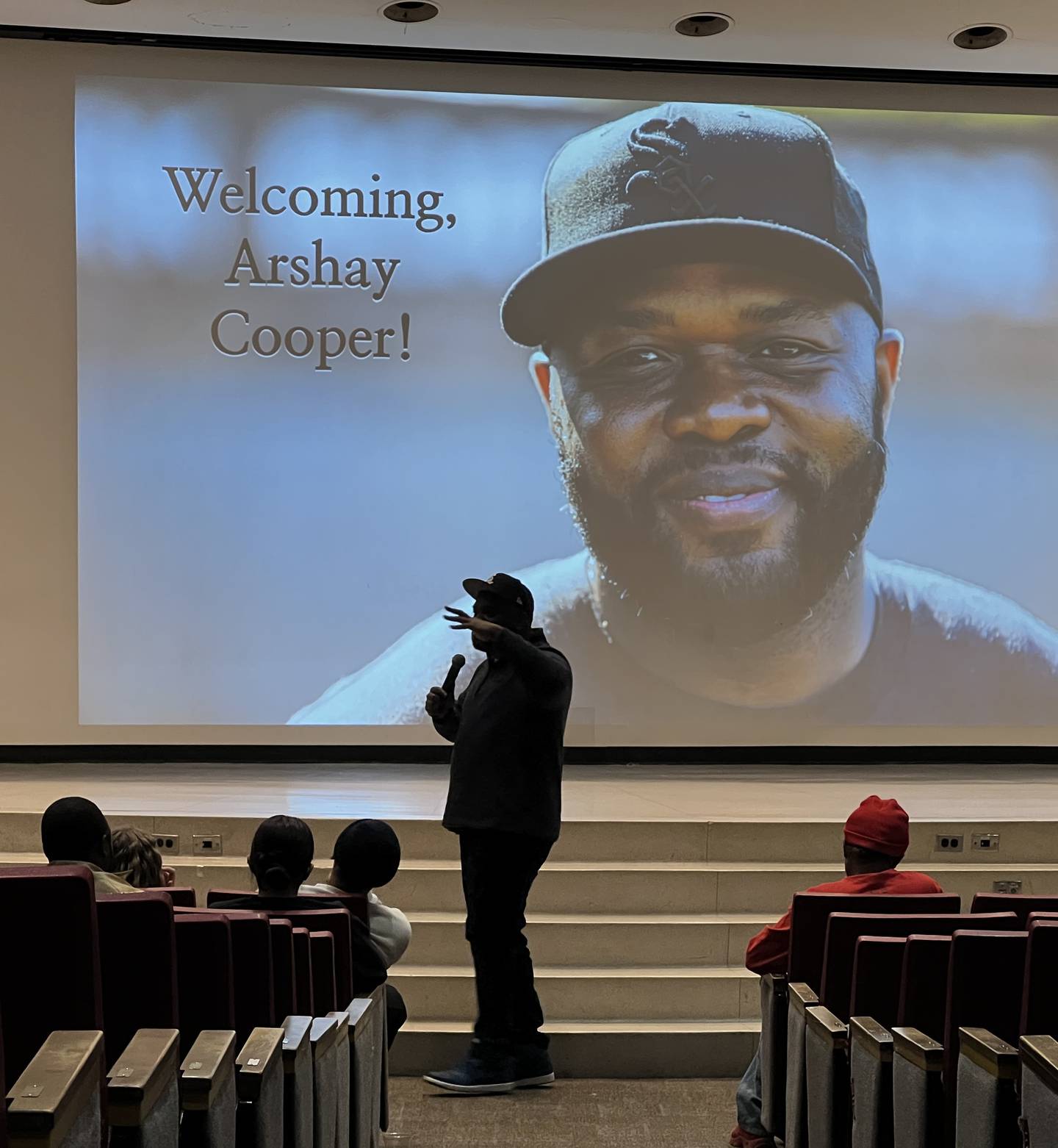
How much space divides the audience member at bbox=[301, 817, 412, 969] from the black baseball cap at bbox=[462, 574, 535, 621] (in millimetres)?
837

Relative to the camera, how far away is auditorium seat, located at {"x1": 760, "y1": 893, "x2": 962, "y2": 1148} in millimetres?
2863

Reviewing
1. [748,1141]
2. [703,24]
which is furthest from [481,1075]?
[703,24]

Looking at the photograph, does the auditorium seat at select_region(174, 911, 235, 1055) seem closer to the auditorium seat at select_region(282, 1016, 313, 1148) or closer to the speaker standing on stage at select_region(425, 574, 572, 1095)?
the auditorium seat at select_region(282, 1016, 313, 1148)

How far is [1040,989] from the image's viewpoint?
1.86 m

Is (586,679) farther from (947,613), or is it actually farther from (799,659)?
(947,613)

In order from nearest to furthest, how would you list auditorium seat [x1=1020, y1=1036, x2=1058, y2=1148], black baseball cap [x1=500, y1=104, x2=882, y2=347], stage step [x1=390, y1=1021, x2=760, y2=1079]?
1. auditorium seat [x1=1020, y1=1036, x2=1058, y2=1148]
2. stage step [x1=390, y1=1021, x2=760, y2=1079]
3. black baseball cap [x1=500, y1=104, x2=882, y2=347]

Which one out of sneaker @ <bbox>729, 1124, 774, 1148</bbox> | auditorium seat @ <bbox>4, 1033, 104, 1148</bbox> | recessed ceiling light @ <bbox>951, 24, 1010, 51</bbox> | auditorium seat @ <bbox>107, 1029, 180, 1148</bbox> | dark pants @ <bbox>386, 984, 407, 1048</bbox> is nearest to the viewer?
auditorium seat @ <bbox>4, 1033, 104, 1148</bbox>

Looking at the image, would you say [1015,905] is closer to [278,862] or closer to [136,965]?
[278,862]

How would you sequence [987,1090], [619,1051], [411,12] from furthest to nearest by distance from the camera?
[411,12] → [619,1051] → [987,1090]

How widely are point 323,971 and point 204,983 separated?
24.9 inches

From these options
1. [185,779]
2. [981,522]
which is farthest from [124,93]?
[981,522]

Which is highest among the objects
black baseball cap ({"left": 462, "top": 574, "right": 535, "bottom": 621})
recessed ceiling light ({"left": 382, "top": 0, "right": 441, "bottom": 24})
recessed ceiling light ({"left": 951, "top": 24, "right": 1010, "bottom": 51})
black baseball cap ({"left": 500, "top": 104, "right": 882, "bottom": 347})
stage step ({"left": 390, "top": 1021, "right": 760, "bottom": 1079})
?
recessed ceiling light ({"left": 382, "top": 0, "right": 441, "bottom": 24})

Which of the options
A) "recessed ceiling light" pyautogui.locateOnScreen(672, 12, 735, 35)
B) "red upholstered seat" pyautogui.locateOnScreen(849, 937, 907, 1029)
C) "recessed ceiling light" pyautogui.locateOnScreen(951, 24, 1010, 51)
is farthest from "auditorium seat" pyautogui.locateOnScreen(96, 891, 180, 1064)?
"recessed ceiling light" pyautogui.locateOnScreen(951, 24, 1010, 51)

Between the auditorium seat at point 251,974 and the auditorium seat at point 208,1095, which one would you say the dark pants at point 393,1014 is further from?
the auditorium seat at point 208,1095
